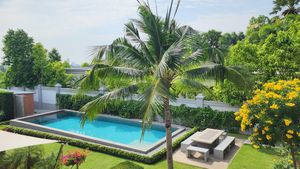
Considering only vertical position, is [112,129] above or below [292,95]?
below

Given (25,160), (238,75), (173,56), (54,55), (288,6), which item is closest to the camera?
(173,56)

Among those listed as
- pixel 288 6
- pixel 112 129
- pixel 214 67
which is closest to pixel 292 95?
pixel 214 67

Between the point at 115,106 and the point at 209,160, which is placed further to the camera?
the point at 115,106

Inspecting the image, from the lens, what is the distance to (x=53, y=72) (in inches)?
936

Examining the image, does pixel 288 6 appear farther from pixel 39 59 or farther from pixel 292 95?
pixel 39 59

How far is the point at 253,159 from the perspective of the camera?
10.6 metres

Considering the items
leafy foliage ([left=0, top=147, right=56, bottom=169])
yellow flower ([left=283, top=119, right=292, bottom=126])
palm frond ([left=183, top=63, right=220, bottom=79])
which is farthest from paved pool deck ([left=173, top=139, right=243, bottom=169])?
leafy foliage ([left=0, top=147, right=56, bottom=169])

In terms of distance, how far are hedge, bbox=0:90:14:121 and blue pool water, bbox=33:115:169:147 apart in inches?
123

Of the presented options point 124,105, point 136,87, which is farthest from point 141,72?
point 124,105

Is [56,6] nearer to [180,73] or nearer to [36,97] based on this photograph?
[180,73]

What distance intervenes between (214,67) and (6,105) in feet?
60.0

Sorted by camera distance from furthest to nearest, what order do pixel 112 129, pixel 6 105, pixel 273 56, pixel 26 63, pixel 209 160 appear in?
pixel 26 63 → pixel 6 105 → pixel 112 129 → pixel 273 56 → pixel 209 160

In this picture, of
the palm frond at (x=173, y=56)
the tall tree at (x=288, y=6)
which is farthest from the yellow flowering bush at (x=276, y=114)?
the tall tree at (x=288, y=6)

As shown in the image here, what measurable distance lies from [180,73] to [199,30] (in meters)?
1.62
